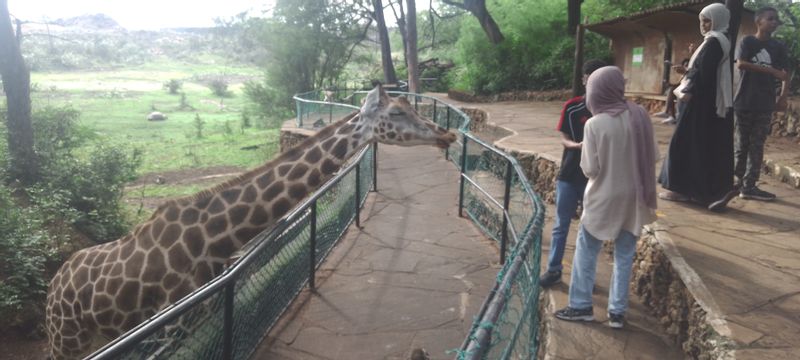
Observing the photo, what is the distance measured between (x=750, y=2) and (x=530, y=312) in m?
16.6

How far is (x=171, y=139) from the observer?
84.7 feet

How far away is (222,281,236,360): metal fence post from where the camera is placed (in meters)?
A: 3.28

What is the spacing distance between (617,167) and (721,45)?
220 cm

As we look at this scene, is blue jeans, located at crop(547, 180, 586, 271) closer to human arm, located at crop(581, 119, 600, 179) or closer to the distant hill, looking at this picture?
human arm, located at crop(581, 119, 600, 179)

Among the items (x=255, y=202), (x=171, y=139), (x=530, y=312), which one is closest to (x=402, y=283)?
(x=255, y=202)

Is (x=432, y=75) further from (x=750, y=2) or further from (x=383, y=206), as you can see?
(x=383, y=206)

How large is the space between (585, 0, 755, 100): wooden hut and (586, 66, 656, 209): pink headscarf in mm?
8437

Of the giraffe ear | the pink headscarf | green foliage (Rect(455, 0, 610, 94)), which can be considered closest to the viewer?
the pink headscarf

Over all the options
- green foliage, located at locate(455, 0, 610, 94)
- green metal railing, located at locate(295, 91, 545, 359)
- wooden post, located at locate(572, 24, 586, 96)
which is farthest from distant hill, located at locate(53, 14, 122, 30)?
green metal railing, located at locate(295, 91, 545, 359)

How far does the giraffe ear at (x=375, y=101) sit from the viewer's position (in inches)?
202

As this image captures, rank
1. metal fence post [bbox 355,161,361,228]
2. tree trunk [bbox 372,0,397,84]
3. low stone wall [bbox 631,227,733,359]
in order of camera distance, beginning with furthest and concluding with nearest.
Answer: tree trunk [bbox 372,0,397,84]
metal fence post [bbox 355,161,361,228]
low stone wall [bbox 631,227,733,359]

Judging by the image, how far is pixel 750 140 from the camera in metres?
5.58

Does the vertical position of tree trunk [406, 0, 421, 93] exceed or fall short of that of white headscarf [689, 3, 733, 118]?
it exceeds it

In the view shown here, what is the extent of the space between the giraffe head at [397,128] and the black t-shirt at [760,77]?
2.87 m
